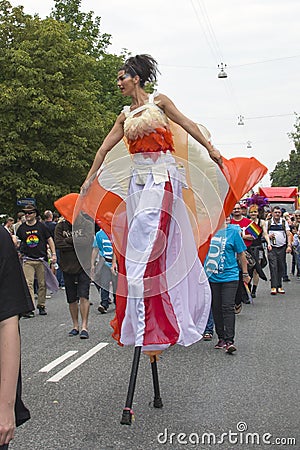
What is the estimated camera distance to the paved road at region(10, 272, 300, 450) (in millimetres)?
5078

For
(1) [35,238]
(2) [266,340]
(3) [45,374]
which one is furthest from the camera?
(1) [35,238]

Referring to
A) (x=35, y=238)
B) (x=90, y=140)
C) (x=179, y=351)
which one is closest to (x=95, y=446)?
(x=179, y=351)

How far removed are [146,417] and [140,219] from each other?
1504 millimetres

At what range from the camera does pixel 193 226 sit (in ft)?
19.6

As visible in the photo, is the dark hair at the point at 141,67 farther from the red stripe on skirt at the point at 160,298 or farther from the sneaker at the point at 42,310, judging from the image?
the sneaker at the point at 42,310

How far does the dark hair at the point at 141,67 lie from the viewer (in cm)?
571

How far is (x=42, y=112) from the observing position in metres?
31.0

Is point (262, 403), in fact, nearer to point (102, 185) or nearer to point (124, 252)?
point (124, 252)

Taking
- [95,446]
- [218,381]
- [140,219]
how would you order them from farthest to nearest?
[218,381]
[140,219]
[95,446]

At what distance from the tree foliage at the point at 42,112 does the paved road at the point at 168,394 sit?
21.4 metres

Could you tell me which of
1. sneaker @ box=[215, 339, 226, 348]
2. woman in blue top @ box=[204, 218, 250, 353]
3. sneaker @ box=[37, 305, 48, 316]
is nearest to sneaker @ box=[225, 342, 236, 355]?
woman in blue top @ box=[204, 218, 250, 353]

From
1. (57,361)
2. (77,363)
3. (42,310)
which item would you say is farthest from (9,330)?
(42,310)

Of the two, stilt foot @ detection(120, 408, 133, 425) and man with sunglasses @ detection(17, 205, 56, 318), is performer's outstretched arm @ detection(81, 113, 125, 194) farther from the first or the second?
man with sunglasses @ detection(17, 205, 56, 318)

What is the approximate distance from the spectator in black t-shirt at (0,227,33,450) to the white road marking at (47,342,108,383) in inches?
163
